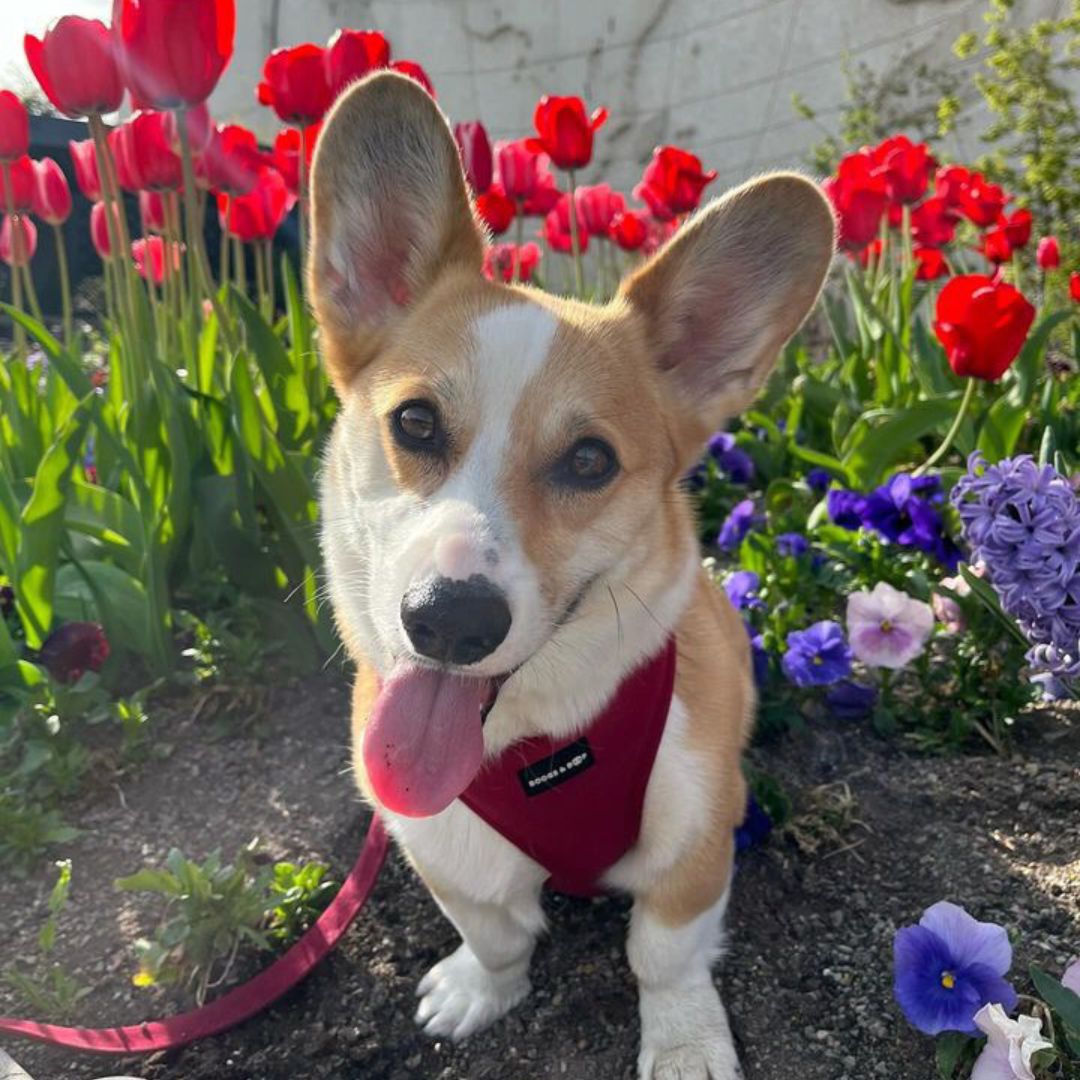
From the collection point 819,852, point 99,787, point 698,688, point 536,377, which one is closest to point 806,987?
point 819,852

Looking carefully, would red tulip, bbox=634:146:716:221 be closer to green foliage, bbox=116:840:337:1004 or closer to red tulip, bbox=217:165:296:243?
red tulip, bbox=217:165:296:243

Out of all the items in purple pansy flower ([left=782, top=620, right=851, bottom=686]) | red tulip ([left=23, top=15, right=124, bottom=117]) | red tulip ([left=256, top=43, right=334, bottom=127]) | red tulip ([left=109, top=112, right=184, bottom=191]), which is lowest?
purple pansy flower ([left=782, top=620, right=851, bottom=686])

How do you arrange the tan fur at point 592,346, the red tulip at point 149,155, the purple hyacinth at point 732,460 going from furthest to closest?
1. the purple hyacinth at point 732,460
2. the red tulip at point 149,155
3. the tan fur at point 592,346

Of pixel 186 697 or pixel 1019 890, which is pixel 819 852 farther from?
pixel 186 697

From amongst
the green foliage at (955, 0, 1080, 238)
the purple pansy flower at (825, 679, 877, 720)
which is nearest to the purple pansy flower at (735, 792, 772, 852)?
the purple pansy flower at (825, 679, 877, 720)

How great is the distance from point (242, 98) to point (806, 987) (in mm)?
8023

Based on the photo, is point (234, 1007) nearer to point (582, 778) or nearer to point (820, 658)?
point (582, 778)

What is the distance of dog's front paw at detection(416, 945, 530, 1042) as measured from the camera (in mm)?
1783

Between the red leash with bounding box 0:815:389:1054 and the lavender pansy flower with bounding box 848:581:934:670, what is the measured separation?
3.85ft

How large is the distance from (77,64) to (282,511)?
1113mm

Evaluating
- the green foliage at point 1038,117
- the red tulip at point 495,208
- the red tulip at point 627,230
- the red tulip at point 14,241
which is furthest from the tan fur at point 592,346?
the green foliage at point 1038,117

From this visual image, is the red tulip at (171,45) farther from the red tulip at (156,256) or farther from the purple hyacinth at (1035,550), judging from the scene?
the purple hyacinth at (1035,550)

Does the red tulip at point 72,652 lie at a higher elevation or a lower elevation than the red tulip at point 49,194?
lower

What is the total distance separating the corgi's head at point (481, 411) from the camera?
1391 mm
